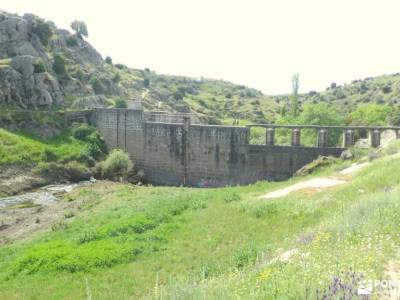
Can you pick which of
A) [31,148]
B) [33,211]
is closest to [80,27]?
[31,148]

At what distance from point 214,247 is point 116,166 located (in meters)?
23.9

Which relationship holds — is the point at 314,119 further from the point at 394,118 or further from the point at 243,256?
the point at 243,256

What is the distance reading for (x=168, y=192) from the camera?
2811 cm

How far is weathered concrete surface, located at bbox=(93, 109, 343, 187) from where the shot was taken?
3195 centimetres

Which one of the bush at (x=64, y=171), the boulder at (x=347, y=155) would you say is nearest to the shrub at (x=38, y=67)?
the bush at (x=64, y=171)

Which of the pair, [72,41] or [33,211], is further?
[72,41]

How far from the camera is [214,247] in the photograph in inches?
584

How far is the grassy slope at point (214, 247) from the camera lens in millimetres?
6109

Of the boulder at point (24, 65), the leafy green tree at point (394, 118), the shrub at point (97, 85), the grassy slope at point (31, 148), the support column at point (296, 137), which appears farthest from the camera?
the shrub at point (97, 85)

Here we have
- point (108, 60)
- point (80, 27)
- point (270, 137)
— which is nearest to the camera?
point (270, 137)

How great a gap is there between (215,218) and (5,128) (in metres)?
28.7
